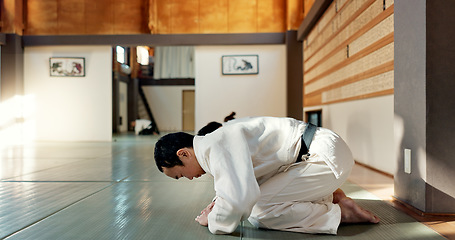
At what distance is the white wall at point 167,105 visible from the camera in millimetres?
15445

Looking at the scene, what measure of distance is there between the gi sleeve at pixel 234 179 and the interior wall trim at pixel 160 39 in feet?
23.6

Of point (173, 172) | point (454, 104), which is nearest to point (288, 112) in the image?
point (454, 104)

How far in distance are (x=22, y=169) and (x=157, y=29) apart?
215 inches

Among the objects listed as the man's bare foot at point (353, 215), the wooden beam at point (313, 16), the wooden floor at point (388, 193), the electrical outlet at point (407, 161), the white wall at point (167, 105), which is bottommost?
the wooden floor at point (388, 193)

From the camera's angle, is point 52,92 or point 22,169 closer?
point 22,169

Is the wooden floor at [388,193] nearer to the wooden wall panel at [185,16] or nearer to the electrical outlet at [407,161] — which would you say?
the electrical outlet at [407,161]

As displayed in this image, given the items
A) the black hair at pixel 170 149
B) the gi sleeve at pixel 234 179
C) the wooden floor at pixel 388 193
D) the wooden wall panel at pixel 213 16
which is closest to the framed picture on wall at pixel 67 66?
the wooden wall panel at pixel 213 16

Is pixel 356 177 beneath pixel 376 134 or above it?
beneath

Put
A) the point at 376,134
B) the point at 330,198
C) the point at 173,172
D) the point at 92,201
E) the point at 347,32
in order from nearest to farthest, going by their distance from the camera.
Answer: the point at 173,172, the point at 330,198, the point at 92,201, the point at 376,134, the point at 347,32

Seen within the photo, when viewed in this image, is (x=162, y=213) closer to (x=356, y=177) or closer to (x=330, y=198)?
(x=330, y=198)

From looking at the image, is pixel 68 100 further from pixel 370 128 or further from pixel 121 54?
pixel 370 128

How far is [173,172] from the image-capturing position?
5.43ft

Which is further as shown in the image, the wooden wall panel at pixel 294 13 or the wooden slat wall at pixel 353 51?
the wooden wall panel at pixel 294 13

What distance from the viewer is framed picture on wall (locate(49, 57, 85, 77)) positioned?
8.74 metres
